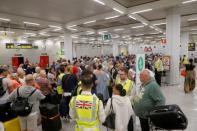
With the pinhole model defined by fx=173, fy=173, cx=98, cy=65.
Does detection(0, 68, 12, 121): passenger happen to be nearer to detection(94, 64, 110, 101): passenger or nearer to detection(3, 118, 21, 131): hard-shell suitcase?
detection(3, 118, 21, 131): hard-shell suitcase

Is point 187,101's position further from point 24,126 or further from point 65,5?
point 65,5

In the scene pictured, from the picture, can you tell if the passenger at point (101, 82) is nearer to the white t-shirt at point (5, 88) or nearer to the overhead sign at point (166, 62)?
the white t-shirt at point (5, 88)

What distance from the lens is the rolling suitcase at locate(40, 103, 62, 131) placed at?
4020mm

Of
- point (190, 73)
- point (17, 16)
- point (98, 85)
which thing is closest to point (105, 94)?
point (98, 85)

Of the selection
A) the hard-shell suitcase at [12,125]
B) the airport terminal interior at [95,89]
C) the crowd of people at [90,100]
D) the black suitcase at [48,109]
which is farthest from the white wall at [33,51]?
the hard-shell suitcase at [12,125]

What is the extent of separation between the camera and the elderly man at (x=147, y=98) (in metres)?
2.77

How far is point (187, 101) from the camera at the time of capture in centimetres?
658

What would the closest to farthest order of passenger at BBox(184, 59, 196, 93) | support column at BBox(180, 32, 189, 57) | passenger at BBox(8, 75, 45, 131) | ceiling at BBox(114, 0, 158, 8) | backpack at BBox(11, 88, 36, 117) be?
backpack at BBox(11, 88, 36, 117) < passenger at BBox(8, 75, 45, 131) < passenger at BBox(184, 59, 196, 93) < ceiling at BBox(114, 0, 158, 8) < support column at BBox(180, 32, 189, 57)

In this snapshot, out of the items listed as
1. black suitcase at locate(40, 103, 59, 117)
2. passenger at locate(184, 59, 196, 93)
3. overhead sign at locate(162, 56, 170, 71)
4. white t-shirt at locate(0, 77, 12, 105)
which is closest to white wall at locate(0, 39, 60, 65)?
overhead sign at locate(162, 56, 170, 71)

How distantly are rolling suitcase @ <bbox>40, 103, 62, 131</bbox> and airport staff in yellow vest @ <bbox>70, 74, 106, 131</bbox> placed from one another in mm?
2022

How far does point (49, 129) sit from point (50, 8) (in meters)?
7.03

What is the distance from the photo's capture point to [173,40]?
31.4 feet

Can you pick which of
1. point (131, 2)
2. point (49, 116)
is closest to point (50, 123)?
point (49, 116)

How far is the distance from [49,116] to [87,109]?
2.27 meters
